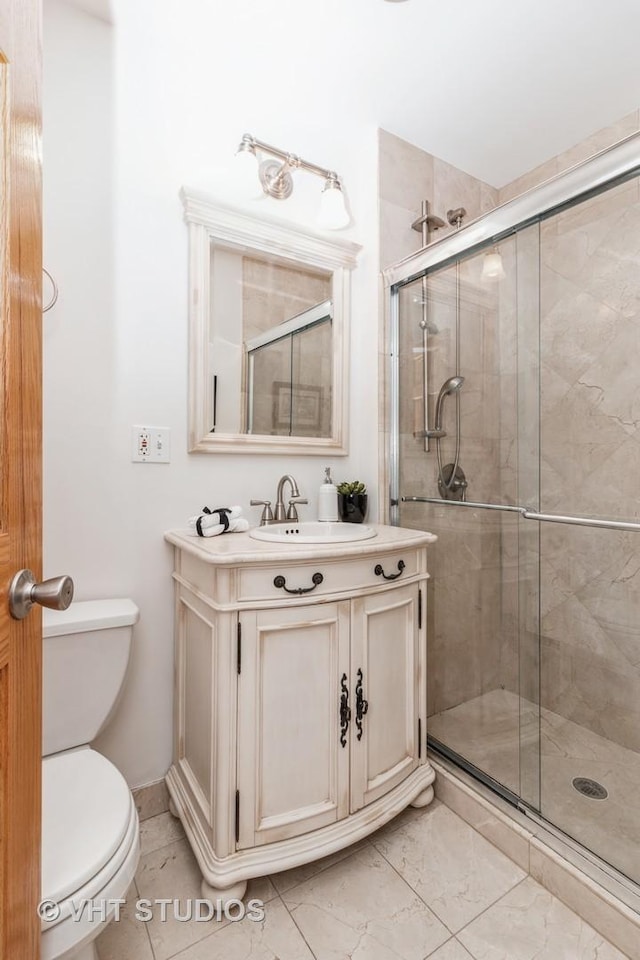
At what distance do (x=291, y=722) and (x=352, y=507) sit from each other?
79 cm

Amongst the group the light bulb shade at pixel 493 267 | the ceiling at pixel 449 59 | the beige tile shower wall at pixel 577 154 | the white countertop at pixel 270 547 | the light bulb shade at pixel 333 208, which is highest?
the ceiling at pixel 449 59

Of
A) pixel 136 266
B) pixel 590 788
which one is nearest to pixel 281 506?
pixel 136 266

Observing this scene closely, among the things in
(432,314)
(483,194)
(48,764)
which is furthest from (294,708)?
(483,194)

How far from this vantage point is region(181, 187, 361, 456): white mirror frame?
1.50 meters

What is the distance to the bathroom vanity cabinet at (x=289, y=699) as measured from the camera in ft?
3.62

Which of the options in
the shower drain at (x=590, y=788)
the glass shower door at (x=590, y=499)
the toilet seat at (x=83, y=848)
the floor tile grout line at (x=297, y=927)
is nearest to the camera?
the toilet seat at (x=83, y=848)

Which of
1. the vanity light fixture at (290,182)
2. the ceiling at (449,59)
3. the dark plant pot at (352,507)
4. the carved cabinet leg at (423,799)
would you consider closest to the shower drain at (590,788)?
the carved cabinet leg at (423,799)

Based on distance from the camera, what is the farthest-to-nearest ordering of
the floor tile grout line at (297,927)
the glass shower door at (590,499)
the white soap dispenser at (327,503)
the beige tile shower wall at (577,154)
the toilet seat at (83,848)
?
1. the beige tile shower wall at (577,154)
2. the white soap dispenser at (327,503)
3. the glass shower door at (590,499)
4. the floor tile grout line at (297,927)
5. the toilet seat at (83,848)

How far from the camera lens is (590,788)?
4.56 ft

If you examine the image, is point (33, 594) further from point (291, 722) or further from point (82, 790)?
point (291, 722)

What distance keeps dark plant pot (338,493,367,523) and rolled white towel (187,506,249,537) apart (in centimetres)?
43

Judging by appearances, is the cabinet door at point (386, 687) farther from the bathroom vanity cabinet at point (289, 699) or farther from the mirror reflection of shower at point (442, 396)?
the mirror reflection of shower at point (442, 396)

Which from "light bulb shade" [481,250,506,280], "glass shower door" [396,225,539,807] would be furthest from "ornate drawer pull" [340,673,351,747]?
"light bulb shade" [481,250,506,280]

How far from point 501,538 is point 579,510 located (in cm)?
28
